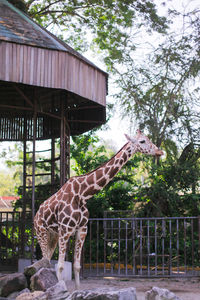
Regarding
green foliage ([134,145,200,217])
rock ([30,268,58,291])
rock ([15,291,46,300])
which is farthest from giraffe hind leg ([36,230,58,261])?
green foliage ([134,145,200,217])

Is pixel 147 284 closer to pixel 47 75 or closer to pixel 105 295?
pixel 105 295

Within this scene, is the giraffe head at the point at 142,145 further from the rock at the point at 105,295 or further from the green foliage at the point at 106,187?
the green foliage at the point at 106,187

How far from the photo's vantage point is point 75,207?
8711 mm

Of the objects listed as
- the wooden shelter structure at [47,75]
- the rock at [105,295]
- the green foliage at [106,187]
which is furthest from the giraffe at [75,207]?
the green foliage at [106,187]

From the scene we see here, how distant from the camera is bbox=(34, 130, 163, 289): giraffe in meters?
8.68

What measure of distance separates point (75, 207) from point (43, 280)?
146 centimetres

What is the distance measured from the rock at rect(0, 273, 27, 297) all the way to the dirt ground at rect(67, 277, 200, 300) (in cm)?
118

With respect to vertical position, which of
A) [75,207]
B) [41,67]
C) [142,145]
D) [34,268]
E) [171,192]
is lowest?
[34,268]

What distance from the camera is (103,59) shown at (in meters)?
20.0

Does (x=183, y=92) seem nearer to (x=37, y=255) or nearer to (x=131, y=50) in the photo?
(x=131, y=50)

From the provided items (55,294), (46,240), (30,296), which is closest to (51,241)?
(46,240)

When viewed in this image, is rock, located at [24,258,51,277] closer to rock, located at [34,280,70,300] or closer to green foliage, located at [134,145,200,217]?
rock, located at [34,280,70,300]

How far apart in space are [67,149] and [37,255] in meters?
3.19

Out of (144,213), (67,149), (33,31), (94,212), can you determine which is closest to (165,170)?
(144,213)
